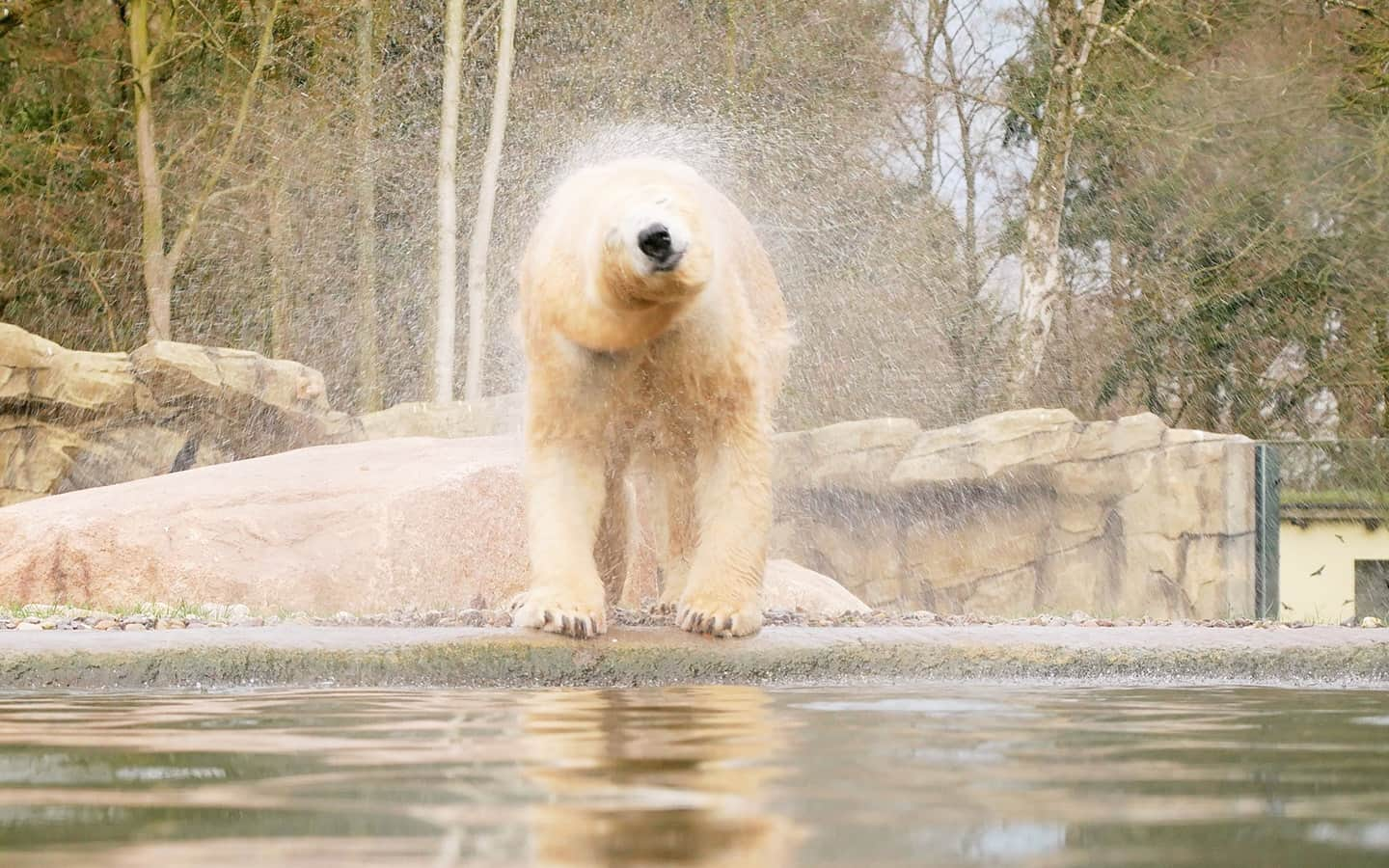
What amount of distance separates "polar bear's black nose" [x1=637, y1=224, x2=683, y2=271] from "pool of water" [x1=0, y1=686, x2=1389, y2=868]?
3.40 ft

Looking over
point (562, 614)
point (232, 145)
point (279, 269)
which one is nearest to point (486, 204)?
point (279, 269)

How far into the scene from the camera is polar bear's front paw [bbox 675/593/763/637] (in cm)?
455

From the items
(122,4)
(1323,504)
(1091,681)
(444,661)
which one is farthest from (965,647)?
(122,4)

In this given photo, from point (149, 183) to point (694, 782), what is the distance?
1612 centimetres

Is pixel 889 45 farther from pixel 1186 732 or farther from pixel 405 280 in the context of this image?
pixel 1186 732

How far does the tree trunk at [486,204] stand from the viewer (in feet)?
52.4

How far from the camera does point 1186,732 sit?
9.95ft

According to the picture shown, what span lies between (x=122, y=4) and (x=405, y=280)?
4.33m

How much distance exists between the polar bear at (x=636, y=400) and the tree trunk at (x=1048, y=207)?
32.6 ft

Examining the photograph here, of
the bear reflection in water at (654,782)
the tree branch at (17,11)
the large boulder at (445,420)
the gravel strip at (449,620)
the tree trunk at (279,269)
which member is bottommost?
the bear reflection in water at (654,782)

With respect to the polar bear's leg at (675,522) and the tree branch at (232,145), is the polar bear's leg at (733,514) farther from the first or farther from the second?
the tree branch at (232,145)

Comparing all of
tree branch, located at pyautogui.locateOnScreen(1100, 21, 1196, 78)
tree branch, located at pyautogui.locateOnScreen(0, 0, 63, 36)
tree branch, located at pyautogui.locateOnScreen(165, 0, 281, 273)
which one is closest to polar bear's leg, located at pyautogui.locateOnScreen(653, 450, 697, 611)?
tree branch, located at pyautogui.locateOnScreen(1100, 21, 1196, 78)

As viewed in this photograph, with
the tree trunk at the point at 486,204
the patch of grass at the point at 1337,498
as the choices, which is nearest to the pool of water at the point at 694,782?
the patch of grass at the point at 1337,498

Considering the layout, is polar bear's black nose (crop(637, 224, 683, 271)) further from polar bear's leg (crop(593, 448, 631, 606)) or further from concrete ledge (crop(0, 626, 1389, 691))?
polar bear's leg (crop(593, 448, 631, 606))
